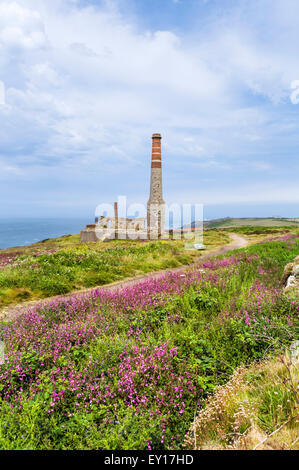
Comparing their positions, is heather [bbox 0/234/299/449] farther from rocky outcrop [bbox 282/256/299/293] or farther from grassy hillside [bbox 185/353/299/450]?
rocky outcrop [bbox 282/256/299/293]

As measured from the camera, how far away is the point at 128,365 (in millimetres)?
3627

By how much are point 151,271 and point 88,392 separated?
11742 mm

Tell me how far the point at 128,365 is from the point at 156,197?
37543 mm

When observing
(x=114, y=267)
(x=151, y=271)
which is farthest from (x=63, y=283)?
(x=151, y=271)

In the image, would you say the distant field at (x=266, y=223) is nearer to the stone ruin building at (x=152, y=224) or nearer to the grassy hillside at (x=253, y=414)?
the stone ruin building at (x=152, y=224)

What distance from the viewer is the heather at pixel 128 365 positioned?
2762 millimetres

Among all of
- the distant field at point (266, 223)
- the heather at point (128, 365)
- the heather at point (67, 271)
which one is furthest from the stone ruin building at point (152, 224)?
the distant field at point (266, 223)

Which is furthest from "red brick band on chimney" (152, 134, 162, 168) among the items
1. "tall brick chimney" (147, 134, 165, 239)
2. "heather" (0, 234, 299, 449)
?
"heather" (0, 234, 299, 449)

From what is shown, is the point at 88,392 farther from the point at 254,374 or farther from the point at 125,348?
the point at 254,374

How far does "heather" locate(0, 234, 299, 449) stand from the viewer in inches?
109

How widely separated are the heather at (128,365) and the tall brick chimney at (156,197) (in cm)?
3372

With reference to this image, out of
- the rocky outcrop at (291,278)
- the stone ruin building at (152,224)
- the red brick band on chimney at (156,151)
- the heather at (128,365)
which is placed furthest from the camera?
the red brick band on chimney at (156,151)
